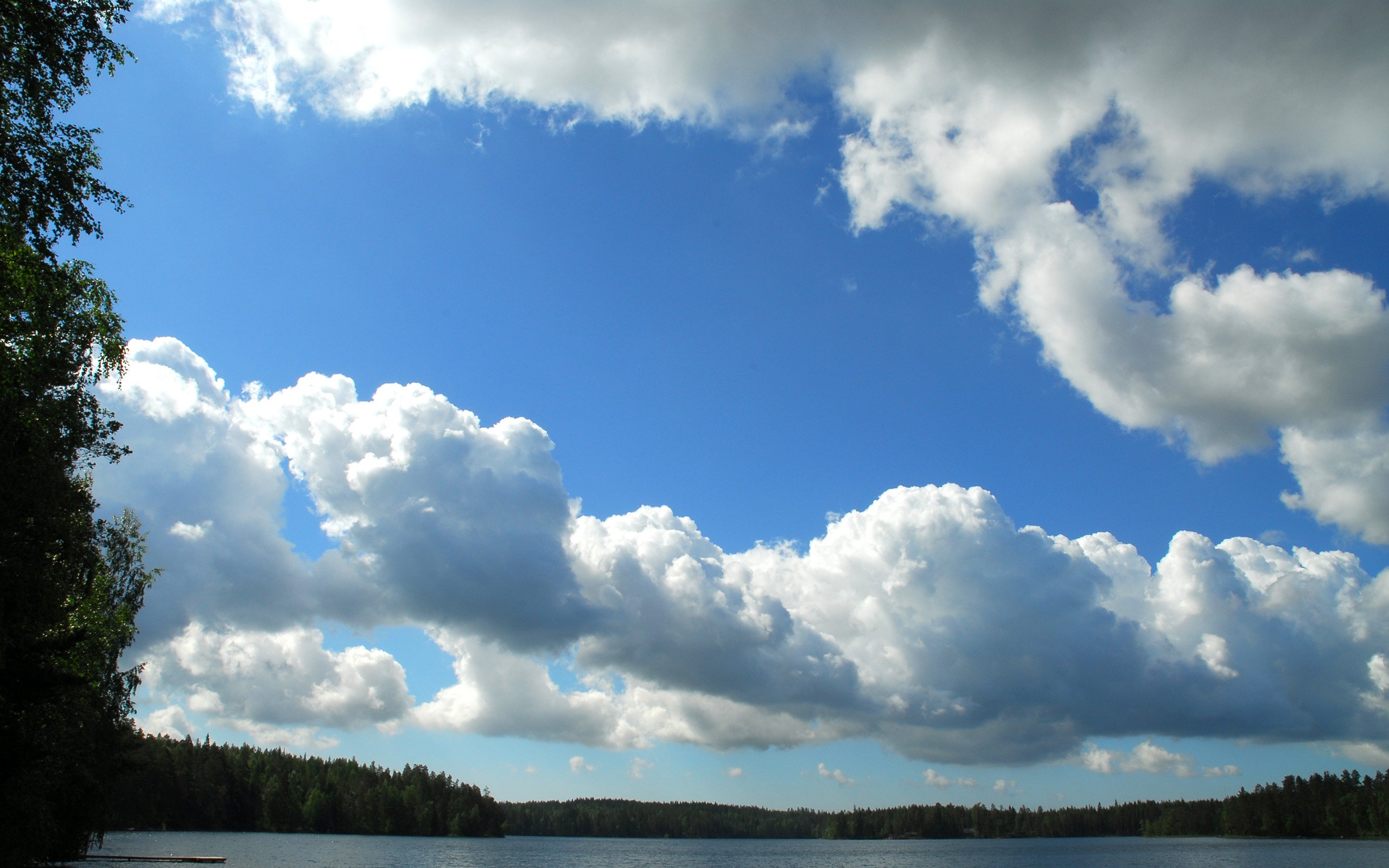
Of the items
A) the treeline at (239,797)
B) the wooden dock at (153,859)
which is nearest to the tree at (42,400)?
the wooden dock at (153,859)

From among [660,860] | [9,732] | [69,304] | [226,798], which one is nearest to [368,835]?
[226,798]

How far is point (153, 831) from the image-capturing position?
157875 millimetres

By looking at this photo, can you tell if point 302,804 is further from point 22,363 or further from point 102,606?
point 22,363

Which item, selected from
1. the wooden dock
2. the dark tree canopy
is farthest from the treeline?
the dark tree canopy

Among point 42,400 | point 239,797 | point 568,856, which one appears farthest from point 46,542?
point 239,797

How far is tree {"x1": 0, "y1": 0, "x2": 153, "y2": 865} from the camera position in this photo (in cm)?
1694

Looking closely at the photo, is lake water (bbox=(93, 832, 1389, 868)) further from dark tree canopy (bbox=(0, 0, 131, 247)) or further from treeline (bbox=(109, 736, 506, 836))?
dark tree canopy (bbox=(0, 0, 131, 247))

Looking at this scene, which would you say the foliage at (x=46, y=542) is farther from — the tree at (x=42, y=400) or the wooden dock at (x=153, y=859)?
the wooden dock at (x=153, y=859)

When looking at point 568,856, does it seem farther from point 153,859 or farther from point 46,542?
point 46,542

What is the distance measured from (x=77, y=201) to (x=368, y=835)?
211 meters

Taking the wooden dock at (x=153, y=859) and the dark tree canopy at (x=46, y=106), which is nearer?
the dark tree canopy at (x=46, y=106)

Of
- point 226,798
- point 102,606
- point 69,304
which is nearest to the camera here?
point 69,304

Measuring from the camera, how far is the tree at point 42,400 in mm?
16938

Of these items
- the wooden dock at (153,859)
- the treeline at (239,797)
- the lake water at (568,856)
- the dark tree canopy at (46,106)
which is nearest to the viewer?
the dark tree canopy at (46,106)
